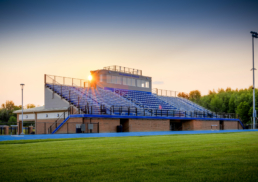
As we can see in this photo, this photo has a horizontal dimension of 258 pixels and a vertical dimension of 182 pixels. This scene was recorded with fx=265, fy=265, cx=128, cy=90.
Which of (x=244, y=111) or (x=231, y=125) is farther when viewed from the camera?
(x=244, y=111)

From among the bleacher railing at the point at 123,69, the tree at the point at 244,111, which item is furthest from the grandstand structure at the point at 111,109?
the tree at the point at 244,111

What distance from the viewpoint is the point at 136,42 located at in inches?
1307

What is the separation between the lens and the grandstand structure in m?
28.7

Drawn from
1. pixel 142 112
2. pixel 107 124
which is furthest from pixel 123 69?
pixel 107 124

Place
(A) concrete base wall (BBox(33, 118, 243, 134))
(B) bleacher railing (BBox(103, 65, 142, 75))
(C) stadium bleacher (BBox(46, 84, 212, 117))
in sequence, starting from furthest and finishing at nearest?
(B) bleacher railing (BBox(103, 65, 142, 75))
(C) stadium bleacher (BBox(46, 84, 212, 117))
(A) concrete base wall (BBox(33, 118, 243, 134))

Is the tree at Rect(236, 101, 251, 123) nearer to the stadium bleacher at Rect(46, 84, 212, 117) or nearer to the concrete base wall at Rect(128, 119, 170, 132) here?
the stadium bleacher at Rect(46, 84, 212, 117)

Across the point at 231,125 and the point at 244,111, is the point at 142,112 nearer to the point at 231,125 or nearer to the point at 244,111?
the point at 231,125

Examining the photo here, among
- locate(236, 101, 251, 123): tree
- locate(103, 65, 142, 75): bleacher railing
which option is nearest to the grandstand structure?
locate(103, 65, 142, 75): bleacher railing

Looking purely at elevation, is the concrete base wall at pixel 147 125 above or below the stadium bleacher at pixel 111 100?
below

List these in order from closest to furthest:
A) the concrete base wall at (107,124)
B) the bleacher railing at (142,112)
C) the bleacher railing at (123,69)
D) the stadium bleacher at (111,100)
Answer: the concrete base wall at (107,124) → the bleacher railing at (142,112) → the stadium bleacher at (111,100) → the bleacher railing at (123,69)

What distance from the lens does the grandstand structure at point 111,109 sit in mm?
28703

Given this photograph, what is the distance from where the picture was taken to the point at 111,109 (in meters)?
30.5

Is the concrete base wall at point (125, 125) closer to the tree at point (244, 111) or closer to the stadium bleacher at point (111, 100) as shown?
the stadium bleacher at point (111, 100)

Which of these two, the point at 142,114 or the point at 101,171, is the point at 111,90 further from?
the point at 101,171
